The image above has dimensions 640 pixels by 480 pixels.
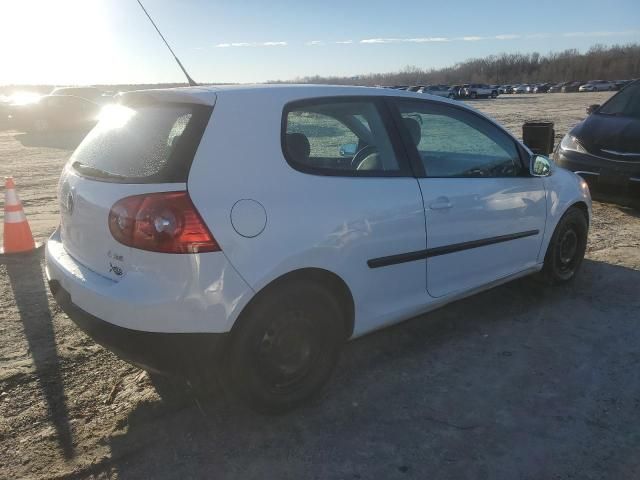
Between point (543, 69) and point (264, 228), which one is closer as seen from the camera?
point (264, 228)

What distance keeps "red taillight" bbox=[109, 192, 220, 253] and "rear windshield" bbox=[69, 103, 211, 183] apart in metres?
0.10

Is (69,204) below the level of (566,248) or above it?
above

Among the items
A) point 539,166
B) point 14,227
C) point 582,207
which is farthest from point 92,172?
point 582,207

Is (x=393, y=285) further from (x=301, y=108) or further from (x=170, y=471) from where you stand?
(x=170, y=471)

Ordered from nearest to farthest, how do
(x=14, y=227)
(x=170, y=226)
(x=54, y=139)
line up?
1. (x=170, y=226)
2. (x=14, y=227)
3. (x=54, y=139)

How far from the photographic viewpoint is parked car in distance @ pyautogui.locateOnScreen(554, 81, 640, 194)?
21.8ft

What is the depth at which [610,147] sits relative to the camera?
695cm

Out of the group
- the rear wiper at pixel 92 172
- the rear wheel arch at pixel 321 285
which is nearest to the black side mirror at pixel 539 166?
the rear wheel arch at pixel 321 285

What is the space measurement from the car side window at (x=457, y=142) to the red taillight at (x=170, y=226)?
1.52m

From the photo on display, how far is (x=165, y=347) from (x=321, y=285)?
82 cm

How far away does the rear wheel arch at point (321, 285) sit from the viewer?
266 cm

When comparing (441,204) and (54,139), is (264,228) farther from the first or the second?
(54,139)

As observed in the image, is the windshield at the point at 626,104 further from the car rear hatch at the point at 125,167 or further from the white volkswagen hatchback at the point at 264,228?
the car rear hatch at the point at 125,167

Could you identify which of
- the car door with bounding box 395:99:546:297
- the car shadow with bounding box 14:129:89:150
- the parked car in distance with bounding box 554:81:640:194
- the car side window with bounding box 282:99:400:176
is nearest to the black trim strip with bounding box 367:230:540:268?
the car door with bounding box 395:99:546:297
